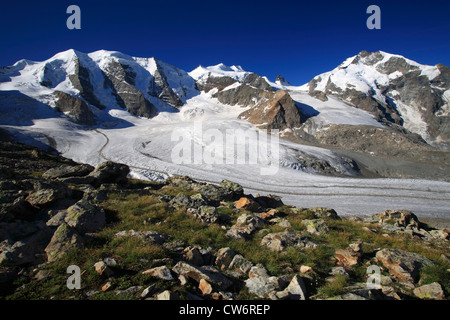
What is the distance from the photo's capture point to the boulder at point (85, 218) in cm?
689

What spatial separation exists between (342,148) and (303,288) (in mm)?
74539

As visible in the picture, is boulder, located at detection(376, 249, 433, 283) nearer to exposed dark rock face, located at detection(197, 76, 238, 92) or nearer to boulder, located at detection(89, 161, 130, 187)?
boulder, located at detection(89, 161, 130, 187)

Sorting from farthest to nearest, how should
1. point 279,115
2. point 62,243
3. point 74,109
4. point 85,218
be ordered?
point 279,115
point 74,109
point 85,218
point 62,243

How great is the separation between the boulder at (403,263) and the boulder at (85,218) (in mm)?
9303

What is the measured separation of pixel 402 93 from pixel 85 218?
607 ft

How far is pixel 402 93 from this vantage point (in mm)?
139375

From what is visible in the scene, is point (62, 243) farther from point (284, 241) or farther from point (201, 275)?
Result: point (284, 241)

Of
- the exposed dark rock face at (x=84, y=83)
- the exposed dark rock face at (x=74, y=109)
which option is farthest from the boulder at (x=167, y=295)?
the exposed dark rock face at (x=84, y=83)

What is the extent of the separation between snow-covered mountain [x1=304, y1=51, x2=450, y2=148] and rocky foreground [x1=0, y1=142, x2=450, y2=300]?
121975mm

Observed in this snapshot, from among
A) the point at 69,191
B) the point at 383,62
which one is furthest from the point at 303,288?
the point at 383,62

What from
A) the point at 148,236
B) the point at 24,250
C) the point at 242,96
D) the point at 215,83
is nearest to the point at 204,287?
the point at 148,236

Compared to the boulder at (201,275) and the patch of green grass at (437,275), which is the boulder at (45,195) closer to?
the boulder at (201,275)

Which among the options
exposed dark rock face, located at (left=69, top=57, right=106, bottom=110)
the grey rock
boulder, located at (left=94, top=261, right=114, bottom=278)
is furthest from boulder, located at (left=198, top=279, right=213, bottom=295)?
exposed dark rock face, located at (left=69, top=57, right=106, bottom=110)
